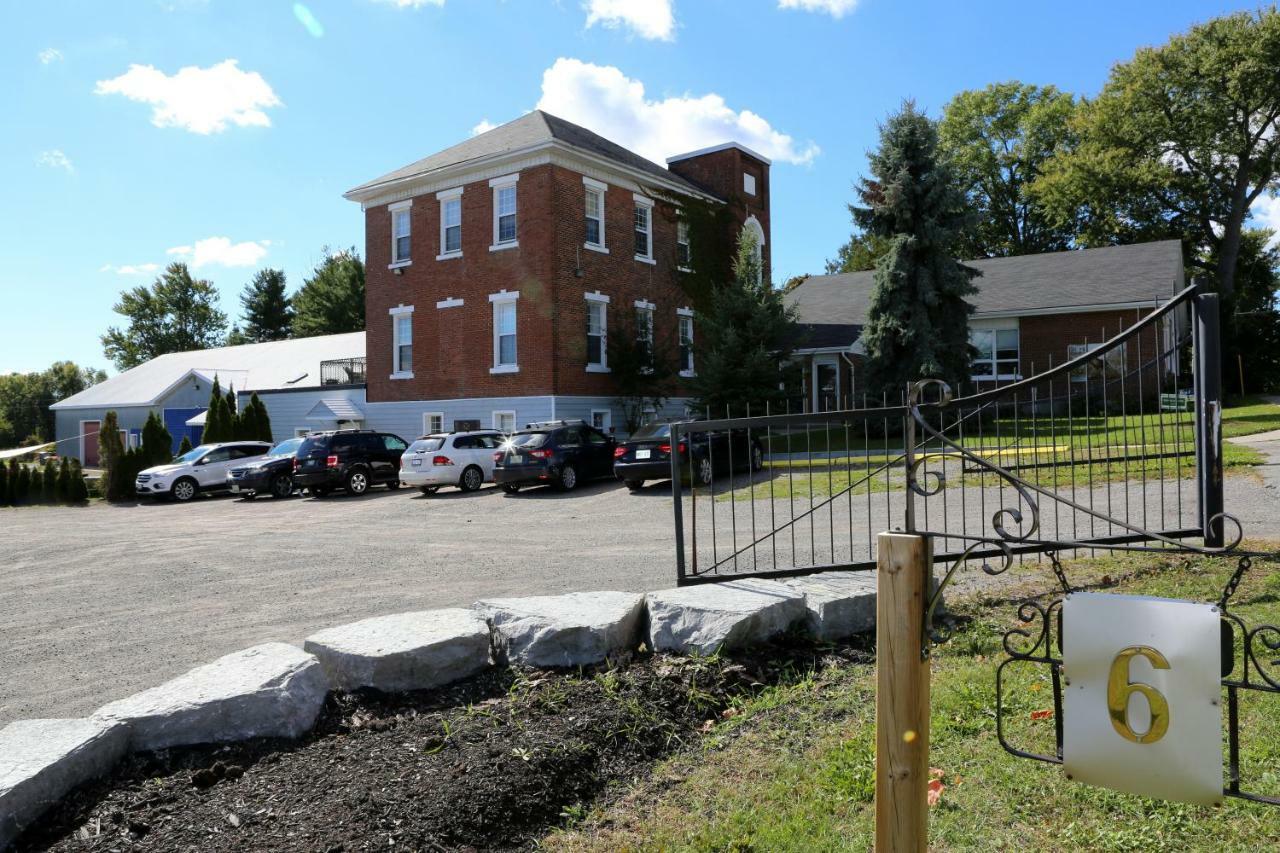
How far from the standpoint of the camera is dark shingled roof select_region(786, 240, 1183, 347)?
29375 millimetres

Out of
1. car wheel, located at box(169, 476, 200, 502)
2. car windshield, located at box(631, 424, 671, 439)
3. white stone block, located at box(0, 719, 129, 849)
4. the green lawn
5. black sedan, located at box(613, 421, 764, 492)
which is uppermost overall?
car windshield, located at box(631, 424, 671, 439)

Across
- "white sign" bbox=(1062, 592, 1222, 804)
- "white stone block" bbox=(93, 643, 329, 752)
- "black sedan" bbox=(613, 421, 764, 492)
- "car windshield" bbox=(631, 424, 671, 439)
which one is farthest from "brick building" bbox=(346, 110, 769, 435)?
"white sign" bbox=(1062, 592, 1222, 804)

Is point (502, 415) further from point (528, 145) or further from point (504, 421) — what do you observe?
point (528, 145)

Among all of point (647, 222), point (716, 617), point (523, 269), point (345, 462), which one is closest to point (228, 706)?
point (716, 617)

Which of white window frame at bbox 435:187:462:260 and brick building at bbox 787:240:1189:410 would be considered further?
brick building at bbox 787:240:1189:410

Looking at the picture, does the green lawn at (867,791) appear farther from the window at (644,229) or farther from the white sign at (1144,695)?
the window at (644,229)

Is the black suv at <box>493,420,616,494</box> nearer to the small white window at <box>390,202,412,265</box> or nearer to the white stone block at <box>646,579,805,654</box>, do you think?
the small white window at <box>390,202,412,265</box>

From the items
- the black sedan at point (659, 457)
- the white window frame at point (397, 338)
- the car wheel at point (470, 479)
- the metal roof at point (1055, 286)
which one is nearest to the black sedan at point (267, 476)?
the white window frame at point (397, 338)

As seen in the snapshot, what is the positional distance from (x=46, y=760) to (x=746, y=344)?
833 inches

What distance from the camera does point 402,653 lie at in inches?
173

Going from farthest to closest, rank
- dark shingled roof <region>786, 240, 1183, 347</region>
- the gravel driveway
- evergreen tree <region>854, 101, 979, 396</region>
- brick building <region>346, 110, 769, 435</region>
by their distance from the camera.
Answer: dark shingled roof <region>786, 240, 1183, 347</region>
brick building <region>346, 110, 769, 435</region>
evergreen tree <region>854, 101, 979, 396</region>
the gravel driveway

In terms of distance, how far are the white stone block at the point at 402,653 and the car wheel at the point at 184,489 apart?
23.5 m

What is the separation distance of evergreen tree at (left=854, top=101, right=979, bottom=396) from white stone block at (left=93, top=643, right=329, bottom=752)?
70.1ft

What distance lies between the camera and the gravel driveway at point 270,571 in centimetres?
635
